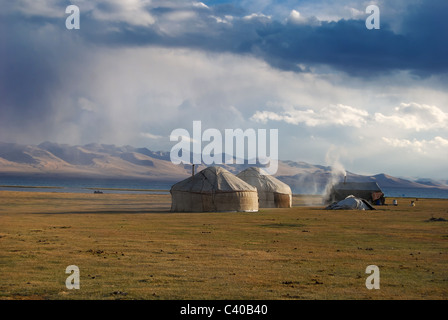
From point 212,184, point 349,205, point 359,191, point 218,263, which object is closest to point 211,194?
point 212,184

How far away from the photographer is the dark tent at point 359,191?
67.2m

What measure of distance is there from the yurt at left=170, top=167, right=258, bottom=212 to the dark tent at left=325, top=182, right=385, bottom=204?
2795 cm

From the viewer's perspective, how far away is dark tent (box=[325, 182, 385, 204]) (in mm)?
67206

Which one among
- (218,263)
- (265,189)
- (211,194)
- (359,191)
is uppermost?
(265,189)

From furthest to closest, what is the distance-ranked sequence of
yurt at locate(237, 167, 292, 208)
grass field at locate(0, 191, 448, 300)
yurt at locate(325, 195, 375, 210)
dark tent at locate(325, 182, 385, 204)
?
1. dark tent at locate(325, 182, 385, 204)
2. yurt at locate(237, 167, 292, 208)
3. yurt at locate(325, 195, 375, 210)
4. grass field at locate(0, 191, 448, 300)

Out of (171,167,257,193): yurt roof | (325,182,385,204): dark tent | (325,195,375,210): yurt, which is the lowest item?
Answer: (325,195,375,210): yurt

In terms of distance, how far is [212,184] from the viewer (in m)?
42.7

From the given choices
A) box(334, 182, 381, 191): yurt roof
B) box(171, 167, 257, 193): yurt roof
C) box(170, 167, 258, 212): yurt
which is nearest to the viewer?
box(170, 167, 258, 212): yurt

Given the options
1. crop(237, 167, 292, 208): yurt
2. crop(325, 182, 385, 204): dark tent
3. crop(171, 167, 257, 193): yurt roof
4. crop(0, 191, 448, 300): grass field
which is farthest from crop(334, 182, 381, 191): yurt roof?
crop(0, 191, 448, 300): grass field

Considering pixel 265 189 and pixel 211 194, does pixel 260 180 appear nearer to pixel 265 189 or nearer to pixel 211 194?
pixel 265 189

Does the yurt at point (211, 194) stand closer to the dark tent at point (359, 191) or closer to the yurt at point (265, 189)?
the yurt at point (265, 189)

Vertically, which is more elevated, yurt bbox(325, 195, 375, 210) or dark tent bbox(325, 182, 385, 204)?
dark tent bbox(325, 182, 385, 204)

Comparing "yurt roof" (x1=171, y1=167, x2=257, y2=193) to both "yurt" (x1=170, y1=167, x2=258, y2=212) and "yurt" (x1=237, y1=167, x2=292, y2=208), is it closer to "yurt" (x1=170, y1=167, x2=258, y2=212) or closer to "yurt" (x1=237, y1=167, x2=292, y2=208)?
"yurt" (x1=170, y1=167, x2=258, y2=212)

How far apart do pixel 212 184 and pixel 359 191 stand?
1225 inches
